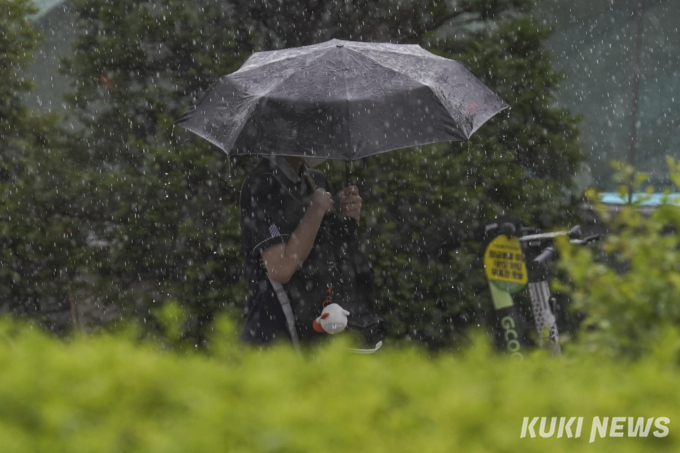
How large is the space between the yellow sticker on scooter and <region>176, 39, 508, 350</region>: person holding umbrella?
0.86m

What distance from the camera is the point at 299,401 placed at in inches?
71.1

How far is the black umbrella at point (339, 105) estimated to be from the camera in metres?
3.94

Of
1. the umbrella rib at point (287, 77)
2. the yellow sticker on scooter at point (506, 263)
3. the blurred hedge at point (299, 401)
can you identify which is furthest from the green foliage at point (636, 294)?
the yellow sticker on scooter at point (506, 263)

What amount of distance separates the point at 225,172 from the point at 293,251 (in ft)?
9.12

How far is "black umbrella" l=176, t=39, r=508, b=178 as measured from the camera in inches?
155

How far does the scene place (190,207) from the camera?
641 centimetres

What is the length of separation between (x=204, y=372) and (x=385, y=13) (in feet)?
16.7

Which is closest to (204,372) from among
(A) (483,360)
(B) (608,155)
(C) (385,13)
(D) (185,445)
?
(D) (185,445)

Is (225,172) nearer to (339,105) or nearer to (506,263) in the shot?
(506,263)

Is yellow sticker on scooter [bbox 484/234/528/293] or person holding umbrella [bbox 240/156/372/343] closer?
person holding umbrella [bbox 240/156/372/343]

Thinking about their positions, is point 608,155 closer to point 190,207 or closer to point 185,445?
point 190,207

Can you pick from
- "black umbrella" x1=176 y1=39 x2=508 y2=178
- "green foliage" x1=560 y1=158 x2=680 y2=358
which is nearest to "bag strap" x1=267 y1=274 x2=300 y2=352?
"black umbrella" x1=176 y1=39 x2=508 y2=178

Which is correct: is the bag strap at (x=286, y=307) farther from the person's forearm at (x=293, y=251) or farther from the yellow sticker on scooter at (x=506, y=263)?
the yellow sticker on scooter at (x=506, y=263)

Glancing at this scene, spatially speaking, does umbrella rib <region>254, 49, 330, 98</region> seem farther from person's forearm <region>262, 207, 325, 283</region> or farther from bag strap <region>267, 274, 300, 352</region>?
bag strap <region>267, 274, 300, 352</region>
